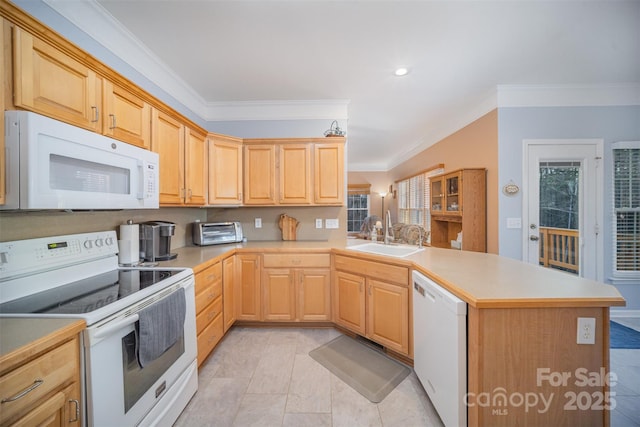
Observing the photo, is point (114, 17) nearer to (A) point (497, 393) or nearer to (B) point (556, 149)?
(A) point (497, 393)

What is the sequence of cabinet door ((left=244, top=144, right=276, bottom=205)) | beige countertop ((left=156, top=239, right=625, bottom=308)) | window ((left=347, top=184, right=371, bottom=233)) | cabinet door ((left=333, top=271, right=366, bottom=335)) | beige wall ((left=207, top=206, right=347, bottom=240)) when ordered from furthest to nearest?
window ((left=347, top=184, right=371, bottom=233)) < beige wall ((left=207, top=206, right=347, bottom=240)) < cabinet door ((left=244, top=144, right=276, bottom=205)) < cabinet door ((left=333, top=271, right=366, bottom=335)) < beige countertop ((left=156, top=239, right=625, bottom=308))

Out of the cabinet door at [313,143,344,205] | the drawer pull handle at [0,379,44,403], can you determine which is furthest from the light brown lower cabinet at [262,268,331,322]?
the drawer pull handle at [0,379,44,403]

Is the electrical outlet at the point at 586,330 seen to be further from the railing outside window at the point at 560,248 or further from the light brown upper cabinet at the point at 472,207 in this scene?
the railing outside window at the point at 560,248

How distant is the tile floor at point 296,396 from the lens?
1457mm

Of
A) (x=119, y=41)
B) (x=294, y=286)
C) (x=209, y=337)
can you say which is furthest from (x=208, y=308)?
(x=119, y=41)

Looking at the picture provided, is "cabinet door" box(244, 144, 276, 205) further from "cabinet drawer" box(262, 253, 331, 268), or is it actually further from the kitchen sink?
A: the kitchen sink

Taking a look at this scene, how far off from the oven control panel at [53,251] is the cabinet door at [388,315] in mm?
2038

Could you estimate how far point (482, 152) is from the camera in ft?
10.1

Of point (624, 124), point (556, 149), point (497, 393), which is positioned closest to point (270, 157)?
point (497, 393)

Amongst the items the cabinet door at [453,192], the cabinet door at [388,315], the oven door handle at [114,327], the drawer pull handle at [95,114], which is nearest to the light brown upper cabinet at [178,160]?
the drawer pull handle at [95,114]

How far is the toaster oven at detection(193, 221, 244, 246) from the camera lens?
267 centimetres

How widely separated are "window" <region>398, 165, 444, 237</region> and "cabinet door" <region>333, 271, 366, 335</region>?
8.62 feet

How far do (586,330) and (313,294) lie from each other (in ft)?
6.38

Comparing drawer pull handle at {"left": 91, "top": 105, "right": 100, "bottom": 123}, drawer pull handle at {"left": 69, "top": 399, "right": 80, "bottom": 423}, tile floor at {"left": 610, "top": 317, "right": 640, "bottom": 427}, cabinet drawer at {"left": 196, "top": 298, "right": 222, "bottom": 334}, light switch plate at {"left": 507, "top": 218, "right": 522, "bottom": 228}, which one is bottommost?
tile floor at {"left": 610, "top": 317, "right": 640, "bottom": 427}
